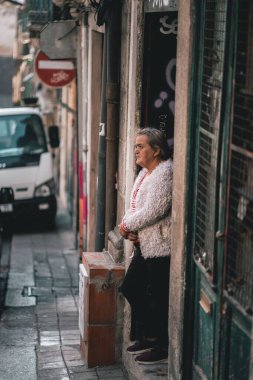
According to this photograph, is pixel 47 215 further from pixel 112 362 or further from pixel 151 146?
pixel 151 146

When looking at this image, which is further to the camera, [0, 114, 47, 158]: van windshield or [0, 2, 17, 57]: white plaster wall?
[0, 2, 17, 57]: white plaster wall

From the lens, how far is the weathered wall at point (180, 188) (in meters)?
6.09

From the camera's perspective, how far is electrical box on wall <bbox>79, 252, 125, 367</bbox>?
788 cm

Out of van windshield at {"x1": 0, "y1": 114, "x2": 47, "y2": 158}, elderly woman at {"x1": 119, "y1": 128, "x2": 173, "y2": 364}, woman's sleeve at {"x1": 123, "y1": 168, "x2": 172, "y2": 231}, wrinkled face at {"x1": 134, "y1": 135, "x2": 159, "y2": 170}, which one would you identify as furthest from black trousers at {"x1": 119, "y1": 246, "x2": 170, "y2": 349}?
van windshield at {"x1": 0, "y1": 114, "x2": 47, "y2": 158}

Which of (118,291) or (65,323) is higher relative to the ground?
(118,291)

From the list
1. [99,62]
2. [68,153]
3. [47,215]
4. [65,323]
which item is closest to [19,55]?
[68,153]

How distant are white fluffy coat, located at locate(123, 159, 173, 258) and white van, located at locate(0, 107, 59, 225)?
10.4 meters

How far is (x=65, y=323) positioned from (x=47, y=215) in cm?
832

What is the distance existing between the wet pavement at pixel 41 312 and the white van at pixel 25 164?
0.62 metres

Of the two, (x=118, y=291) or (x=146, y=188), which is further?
(x=118, y=291)

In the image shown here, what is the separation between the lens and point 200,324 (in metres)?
6.00

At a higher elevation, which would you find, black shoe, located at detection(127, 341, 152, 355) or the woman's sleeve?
the woman's sleeve

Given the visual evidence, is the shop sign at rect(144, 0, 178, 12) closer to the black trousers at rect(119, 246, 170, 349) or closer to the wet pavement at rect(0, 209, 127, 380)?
the black trousers at rect(119, 246, 170, 349)

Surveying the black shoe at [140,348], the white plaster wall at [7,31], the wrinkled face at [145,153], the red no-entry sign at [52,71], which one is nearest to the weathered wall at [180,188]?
the wrinkled face at [145,153]
